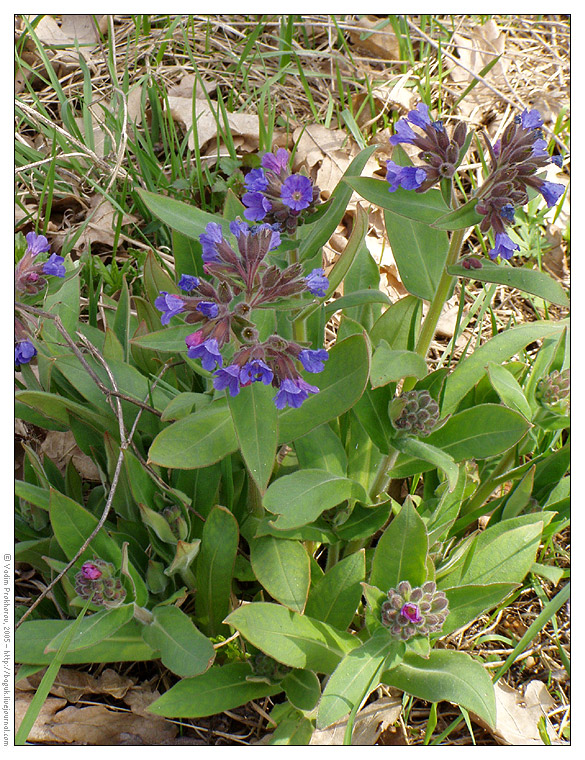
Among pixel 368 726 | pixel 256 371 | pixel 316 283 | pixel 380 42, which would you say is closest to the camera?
pixel 256 371

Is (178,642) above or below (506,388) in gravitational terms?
below

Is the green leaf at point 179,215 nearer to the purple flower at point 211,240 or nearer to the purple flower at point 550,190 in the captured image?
the purple flower at point 211,240

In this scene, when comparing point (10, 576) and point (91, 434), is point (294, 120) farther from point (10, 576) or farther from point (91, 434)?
point (10, 576)

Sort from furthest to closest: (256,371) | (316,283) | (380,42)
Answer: (380,42)
(316,283)
(256,371)

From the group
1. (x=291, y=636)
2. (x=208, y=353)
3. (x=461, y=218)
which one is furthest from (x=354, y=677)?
(x=461, y=218)

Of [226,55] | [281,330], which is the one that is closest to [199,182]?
[226,55]

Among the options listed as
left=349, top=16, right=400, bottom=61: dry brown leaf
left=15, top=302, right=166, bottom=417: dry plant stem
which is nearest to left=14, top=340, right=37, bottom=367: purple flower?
left=15, top=302, right=166, bottom=417: dry plant stem

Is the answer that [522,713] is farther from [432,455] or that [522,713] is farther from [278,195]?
[278,195]
